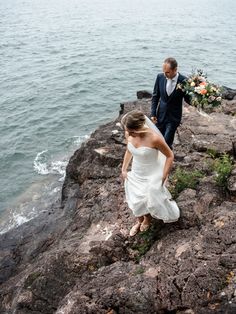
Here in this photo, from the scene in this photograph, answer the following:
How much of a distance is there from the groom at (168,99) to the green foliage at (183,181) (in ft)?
3.47

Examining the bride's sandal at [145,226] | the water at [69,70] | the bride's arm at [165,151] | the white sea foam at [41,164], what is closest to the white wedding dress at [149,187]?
the bride's arm at [165,151]

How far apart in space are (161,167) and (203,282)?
1989 millimetres

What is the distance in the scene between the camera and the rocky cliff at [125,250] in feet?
19.3

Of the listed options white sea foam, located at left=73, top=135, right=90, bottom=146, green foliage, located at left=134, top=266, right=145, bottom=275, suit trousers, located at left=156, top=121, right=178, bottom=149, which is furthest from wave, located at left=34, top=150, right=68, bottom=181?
green foliage, located at left=134, top=266, right=145, bottom=275

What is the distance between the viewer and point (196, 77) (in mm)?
8477

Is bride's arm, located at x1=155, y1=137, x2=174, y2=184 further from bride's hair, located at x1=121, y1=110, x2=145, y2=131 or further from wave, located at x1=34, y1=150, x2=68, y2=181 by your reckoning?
wave, located at x1=34, y1=150, x2=68, y2=181

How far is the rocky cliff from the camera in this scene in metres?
5.89

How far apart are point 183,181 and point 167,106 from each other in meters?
1.73

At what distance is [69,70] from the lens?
29297 mm

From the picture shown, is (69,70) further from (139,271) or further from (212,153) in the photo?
(139,271)

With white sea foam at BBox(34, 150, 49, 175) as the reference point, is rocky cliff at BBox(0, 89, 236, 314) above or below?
above

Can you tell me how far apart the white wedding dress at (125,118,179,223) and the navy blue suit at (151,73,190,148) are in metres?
1.91

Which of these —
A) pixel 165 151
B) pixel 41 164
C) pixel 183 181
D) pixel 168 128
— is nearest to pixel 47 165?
pixel 41 164

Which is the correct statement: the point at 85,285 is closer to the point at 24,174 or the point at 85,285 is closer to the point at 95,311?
the point at 95,311
